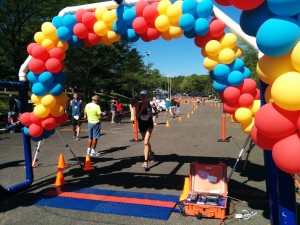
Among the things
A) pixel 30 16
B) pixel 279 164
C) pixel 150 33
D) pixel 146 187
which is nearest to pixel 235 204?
pixel 146 187

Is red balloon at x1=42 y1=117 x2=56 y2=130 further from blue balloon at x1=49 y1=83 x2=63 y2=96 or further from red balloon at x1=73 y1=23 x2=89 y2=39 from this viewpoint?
red balloon at x1=73 y1=23 x2=89 y2=39

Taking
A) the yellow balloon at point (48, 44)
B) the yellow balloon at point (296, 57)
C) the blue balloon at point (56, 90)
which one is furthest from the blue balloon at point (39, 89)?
the yellow balloon at point (296, 57)

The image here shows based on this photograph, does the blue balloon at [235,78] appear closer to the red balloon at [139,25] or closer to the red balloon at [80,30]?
the red balloon at [139,25]

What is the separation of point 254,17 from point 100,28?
3.19 metres

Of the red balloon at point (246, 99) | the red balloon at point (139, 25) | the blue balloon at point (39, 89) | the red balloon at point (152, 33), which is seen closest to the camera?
the red balloon at point (246, 99)

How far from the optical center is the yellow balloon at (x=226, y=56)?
15.6ft

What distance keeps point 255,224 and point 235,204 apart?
77 centimetres

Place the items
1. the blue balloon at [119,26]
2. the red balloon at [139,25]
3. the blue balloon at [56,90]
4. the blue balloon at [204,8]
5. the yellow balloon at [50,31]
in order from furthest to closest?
1. the blue balloon at [56,90]
2. the yellow balloon at [50,31]
3. the blue balloon at [119,26]
4. the red balloon at [139,25]
5. the blue balloon at [204,8]

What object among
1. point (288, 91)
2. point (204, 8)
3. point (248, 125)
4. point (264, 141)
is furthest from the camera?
point (248, 125)

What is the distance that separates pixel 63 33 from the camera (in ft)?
18.3

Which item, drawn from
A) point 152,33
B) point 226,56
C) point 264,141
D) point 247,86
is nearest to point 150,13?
point 152,33

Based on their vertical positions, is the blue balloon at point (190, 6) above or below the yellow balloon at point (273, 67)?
above

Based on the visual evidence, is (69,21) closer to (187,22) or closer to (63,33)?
(63,33)

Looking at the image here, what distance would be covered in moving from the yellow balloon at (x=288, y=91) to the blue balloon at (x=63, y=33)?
415 centimetres
